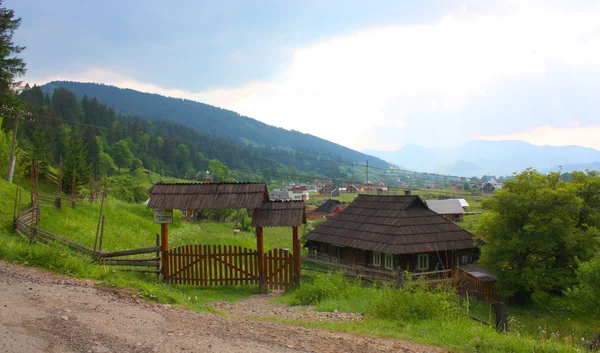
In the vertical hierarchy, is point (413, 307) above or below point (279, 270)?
above

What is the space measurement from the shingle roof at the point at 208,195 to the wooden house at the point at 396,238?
11.9 meters

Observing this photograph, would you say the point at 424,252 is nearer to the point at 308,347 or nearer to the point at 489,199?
the point at 489,199

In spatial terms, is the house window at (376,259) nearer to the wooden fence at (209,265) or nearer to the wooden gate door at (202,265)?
the wooden fence at (209,265)

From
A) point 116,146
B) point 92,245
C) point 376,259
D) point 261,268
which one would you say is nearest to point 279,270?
point 261,268

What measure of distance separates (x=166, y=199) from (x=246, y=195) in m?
2.83

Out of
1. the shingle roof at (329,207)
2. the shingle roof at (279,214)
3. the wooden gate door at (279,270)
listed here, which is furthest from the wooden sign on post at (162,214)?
the shingle roof at (329,207)

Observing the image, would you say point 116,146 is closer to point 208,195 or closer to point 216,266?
point 208,195

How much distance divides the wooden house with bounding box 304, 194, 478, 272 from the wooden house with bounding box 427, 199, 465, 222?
41.1 meters

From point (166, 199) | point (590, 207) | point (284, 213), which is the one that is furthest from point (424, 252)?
point (166, 199)

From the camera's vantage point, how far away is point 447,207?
69.9 metres

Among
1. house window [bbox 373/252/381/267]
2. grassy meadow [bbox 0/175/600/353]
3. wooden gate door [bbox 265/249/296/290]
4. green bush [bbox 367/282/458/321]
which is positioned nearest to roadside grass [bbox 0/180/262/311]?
grassy meadow [bbox 0/175/600/353]

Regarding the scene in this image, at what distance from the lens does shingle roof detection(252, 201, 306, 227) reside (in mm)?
14266

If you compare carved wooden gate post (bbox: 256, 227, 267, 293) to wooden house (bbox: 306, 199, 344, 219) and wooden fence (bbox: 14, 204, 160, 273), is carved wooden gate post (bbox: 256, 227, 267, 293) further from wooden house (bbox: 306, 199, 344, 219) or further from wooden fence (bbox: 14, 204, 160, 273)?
wooden house (bbox: 306, 199, 344, 219)

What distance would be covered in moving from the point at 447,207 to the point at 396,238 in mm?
48565
